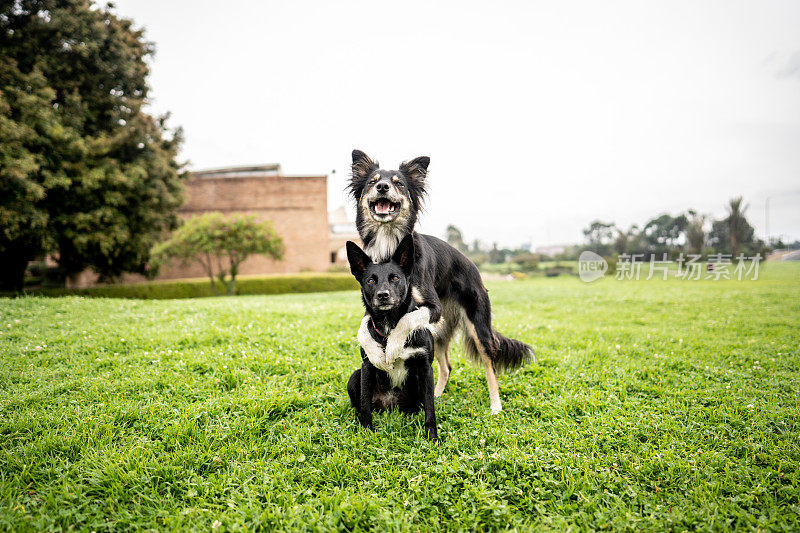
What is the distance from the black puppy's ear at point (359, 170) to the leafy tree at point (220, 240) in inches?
699

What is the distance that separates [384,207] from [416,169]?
62 centimetres

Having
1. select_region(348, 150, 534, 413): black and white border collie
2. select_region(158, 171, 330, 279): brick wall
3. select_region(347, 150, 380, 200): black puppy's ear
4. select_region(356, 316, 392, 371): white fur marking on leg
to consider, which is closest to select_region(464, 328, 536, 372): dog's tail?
select_region(348, 150, 534, 413): black and white border collie

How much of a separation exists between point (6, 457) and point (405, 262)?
3.47 metres

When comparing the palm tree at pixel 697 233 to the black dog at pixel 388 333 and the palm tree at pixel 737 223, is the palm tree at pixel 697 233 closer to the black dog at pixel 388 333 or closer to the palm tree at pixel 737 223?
the palm tree at pixel 737 223

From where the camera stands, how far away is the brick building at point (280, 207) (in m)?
30.0

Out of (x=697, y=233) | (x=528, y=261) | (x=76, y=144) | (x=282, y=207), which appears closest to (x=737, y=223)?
(x=697, y=233)

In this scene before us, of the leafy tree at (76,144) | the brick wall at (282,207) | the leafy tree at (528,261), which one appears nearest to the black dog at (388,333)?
the leafy tree at (76,144)

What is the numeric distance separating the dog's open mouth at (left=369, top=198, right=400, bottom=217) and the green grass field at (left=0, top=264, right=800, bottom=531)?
1958 mm

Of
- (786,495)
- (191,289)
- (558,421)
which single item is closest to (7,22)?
(191,289)

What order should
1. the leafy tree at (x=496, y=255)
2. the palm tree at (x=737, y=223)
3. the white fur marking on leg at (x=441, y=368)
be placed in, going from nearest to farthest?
the white fur marking on leg at (x=441, y=368)
the palm tree at (x=737, y=223)
the leafy tree at (x=496, y=255)

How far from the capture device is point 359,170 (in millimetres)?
3768

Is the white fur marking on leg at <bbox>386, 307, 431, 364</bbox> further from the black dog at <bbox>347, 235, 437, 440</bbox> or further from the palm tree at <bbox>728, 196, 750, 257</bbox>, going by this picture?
the palm tree at <bbox>728, 196, 750, 257</bbox>

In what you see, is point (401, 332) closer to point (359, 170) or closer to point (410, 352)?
point (410, 352)

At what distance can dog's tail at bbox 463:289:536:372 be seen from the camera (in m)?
4.05
